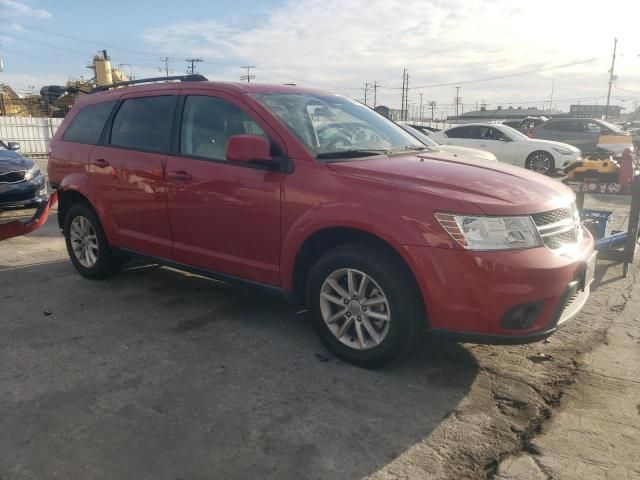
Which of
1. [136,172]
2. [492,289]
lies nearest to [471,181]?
[492,289]

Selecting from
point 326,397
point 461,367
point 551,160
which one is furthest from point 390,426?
point 551,160

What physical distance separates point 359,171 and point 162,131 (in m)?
1.92

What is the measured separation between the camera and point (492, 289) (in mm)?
2826

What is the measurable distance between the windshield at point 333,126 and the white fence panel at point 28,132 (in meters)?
22.2

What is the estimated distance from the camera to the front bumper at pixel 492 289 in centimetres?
282

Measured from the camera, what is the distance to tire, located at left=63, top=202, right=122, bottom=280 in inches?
197

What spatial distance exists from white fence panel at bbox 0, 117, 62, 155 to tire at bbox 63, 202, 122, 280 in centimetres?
2018

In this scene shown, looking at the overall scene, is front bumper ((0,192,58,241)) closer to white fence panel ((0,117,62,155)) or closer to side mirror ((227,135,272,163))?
side mirror ((227,135,272,163))

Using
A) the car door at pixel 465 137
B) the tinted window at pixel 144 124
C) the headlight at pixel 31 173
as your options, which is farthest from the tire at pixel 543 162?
the tinted window at pixel 144 124

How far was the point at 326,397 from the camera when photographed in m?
3.04

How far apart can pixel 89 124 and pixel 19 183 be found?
3854mm

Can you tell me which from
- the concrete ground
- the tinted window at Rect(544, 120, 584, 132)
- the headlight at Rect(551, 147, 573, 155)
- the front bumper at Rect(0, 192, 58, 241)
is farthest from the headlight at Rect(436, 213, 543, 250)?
the tinted window at Rect(544, 120, 584, 132)

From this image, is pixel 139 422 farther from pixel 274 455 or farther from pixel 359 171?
pixel 359 171

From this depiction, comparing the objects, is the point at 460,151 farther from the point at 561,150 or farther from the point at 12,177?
the point at 561,150
